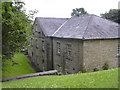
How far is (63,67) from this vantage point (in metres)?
19.8

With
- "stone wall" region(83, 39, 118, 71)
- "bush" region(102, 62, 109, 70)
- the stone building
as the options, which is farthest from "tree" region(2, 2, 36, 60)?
"bush" region(102, 62, 109, 70)

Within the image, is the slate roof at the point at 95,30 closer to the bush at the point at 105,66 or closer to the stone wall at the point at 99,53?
the stone wall at the point at 99,53

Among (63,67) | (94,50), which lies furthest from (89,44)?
(63,67)

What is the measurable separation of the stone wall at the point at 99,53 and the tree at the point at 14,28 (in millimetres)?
7045

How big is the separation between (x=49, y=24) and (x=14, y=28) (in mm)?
14488

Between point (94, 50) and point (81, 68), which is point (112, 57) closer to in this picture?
point (94, 50)

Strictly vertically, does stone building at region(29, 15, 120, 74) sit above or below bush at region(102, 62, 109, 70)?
above

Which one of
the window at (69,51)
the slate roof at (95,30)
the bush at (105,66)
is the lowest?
the bush at (105,66)

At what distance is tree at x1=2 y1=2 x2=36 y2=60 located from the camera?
1075cm

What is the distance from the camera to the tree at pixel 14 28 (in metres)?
10.8

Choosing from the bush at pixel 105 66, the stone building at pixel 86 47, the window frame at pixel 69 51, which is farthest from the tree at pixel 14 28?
the bush at pixel 105 66

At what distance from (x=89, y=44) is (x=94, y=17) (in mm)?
5871

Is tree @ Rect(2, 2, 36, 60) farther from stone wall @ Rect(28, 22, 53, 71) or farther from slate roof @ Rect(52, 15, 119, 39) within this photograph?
stone wall @ Rect(28, 22, 53, 71)

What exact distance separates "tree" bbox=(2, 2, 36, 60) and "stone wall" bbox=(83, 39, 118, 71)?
7.04 meters
